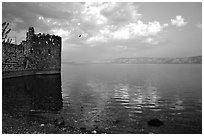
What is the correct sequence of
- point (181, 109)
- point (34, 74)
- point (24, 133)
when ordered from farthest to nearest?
1. point (34, 74)
2. point (181, 109)
3. point (24, 133)

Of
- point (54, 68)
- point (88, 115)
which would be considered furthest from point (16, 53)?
point (88, 115)

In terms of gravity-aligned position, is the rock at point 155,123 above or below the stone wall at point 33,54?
below

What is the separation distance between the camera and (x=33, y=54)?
142 feet

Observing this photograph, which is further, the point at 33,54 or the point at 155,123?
the point at 33,54

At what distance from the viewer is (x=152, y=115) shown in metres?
16.6

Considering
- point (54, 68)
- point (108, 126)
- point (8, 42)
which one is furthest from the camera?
point (54, 68)

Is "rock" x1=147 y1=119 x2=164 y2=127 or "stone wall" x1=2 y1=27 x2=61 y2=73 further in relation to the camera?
"stone wall" x1=2 y1=27 x2=61 y2=73

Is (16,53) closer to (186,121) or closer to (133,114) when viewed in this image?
(133,114)

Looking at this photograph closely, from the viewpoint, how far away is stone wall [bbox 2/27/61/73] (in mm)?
38728

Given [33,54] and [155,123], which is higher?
[33,54]

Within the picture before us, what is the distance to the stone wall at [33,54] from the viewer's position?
38.7 meters

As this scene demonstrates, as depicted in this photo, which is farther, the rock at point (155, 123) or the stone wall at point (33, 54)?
the stone wall at point (33, 54)

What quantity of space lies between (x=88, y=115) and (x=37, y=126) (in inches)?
205

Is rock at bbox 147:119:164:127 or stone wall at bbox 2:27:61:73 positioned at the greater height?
stone wall at bbox 2:27:61:73
